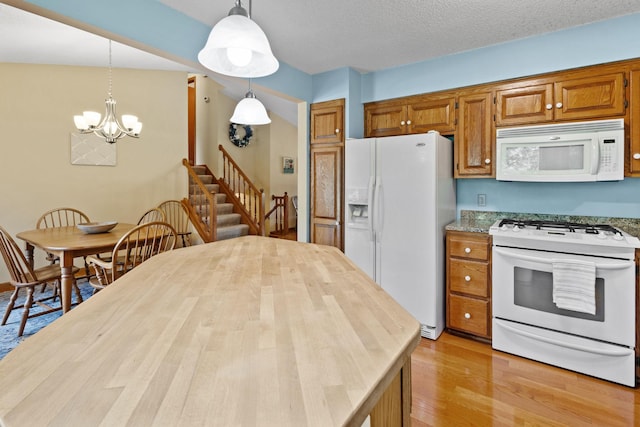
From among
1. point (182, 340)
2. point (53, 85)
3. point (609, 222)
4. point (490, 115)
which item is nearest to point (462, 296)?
point (609, 222)

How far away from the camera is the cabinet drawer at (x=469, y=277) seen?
2.63m

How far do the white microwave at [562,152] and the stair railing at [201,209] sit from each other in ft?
11.9

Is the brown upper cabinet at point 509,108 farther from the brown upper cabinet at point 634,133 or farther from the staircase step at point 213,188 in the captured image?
the staircase step at point 213,188

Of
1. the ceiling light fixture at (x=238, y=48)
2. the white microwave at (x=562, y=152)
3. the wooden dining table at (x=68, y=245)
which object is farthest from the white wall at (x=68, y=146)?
the white microwave at (x=562, y=152)

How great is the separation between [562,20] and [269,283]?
112 inches

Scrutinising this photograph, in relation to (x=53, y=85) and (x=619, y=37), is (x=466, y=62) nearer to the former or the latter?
(x=619, y=37)

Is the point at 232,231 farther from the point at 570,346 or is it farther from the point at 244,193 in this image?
the point at 570,346

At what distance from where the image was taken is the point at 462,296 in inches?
108

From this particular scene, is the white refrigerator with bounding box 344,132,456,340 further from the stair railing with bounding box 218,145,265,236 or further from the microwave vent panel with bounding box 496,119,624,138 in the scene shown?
the stair railing with bounding box 218,145,265,236

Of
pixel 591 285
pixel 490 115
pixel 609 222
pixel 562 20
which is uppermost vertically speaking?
pixel 562 20

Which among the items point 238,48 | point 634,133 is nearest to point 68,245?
point 238,48

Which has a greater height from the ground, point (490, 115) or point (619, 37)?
point (619, 37)

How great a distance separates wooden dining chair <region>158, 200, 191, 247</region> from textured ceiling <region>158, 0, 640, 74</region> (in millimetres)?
3032

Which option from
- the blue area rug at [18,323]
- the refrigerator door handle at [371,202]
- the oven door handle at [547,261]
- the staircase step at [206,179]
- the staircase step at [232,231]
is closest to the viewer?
the oven door handle at [547,261]
